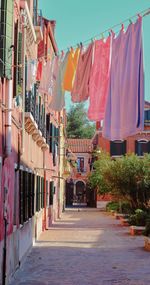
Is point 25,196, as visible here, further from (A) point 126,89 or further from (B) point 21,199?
(A) point 126,89

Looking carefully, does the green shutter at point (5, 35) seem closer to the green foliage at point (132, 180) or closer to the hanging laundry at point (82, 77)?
the hanging laundry at point (82, 77)

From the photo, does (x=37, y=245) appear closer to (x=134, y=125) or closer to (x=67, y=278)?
(x=67, y=278)

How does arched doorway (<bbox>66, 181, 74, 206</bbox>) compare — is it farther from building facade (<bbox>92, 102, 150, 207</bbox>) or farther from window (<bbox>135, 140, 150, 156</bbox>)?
window (<bbox>135, 140, 150, 156</bbox>)

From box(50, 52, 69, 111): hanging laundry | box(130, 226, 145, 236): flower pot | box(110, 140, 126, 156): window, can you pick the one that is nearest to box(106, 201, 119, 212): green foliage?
box(110, 140, 126, 156): window

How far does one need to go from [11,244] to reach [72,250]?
19.0ft

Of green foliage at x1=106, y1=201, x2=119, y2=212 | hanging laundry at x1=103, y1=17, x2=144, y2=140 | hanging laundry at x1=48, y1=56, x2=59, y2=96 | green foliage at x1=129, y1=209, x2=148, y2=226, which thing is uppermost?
hanging laundry at x1=48, y1=56, x2=59, y2=96

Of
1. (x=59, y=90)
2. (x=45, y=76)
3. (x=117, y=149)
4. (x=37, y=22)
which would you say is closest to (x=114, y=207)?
(x=117, y=149)

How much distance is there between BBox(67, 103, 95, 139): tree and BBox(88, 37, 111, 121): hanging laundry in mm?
68268

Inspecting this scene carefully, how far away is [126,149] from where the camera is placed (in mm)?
53688

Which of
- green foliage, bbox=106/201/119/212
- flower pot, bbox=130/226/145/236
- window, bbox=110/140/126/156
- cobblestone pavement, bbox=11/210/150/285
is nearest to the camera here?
cobblestone pavement, bbox=11/210/150/285

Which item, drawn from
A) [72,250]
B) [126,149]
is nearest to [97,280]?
[72,250]

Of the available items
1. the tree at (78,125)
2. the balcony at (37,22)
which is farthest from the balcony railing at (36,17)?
the tree at (78,125)

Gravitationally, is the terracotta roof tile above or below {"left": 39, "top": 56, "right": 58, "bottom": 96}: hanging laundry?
above

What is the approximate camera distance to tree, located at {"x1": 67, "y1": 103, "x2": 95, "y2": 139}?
80.4 metres
